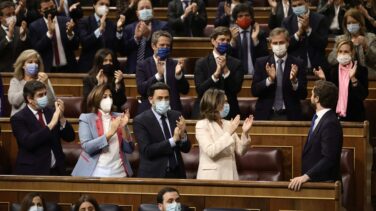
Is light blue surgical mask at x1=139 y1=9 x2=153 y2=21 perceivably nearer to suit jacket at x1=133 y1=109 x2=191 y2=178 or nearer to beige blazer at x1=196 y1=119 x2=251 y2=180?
suit jacket at x1=133 y1=109 x2=191 y2=178

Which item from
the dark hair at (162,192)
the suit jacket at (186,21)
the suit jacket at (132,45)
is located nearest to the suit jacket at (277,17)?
the suit jacket at (186,21)

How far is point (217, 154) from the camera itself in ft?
18.4

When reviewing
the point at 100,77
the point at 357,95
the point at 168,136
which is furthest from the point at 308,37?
the point at 168,136

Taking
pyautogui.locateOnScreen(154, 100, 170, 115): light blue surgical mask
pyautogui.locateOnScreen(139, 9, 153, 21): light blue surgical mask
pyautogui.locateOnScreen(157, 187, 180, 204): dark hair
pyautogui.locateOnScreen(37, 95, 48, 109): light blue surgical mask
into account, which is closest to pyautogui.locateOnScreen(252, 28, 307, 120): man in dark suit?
pyautogui.locateOnScreen(154, 100, 170, 115): light blue surgical mask

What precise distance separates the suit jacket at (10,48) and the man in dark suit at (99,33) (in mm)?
404

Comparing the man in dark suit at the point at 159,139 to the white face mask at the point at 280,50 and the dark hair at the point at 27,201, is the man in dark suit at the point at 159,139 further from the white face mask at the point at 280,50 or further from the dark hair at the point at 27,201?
the white face mask at the point at 280,50

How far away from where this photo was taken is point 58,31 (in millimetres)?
7770

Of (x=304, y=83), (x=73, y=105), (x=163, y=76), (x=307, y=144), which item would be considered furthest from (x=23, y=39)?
(x=307, y=144)

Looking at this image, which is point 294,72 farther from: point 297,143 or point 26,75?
point 26,75

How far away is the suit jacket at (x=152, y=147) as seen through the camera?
5.79 metres

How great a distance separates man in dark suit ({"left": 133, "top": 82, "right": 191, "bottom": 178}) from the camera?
19.0 ft

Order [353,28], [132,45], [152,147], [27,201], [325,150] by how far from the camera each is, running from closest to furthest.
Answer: [27,201] → [325,150] → [152,147] → [353,28] → [132,45]

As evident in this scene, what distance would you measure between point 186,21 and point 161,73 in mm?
1773

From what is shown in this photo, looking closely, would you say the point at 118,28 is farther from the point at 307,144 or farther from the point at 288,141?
the point at 307,144
